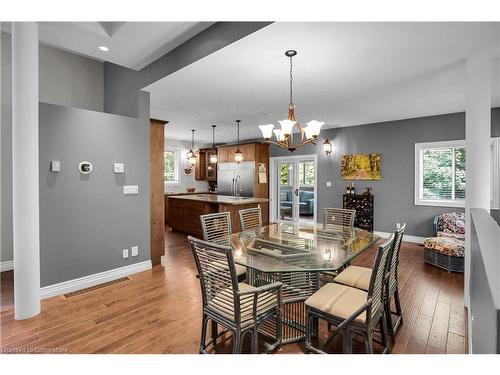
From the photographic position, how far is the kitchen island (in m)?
5.30

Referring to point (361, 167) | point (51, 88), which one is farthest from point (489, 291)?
point (361, 167)

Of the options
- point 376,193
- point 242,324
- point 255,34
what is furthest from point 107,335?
point 376,193

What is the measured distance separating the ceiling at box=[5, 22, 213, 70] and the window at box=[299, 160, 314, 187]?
4747mm

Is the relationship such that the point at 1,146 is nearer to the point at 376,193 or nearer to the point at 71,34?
the point at 71,34

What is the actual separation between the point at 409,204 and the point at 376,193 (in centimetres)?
67

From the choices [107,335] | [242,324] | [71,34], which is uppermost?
[71,34]

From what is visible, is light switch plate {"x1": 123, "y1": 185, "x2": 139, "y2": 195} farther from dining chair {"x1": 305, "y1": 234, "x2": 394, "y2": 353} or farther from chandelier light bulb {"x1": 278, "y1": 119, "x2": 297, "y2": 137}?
dining chair {"x1": 305, "y1": 234, "x2": 394, "y2": 353}

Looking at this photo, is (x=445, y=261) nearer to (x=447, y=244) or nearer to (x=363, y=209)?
(x=447, y=244)

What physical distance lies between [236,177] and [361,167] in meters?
3.38

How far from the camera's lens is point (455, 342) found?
203 cm

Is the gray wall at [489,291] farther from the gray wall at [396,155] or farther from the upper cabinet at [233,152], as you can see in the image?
the upper cabinet at [233,152]

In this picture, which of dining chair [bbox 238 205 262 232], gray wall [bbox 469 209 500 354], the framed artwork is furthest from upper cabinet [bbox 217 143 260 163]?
A: gray wall [bbox 469 209 500 354]

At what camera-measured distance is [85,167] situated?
10.1ft

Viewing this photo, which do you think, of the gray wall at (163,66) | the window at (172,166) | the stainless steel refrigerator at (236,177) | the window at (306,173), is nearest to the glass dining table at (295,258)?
the gray wall at (163,66)
